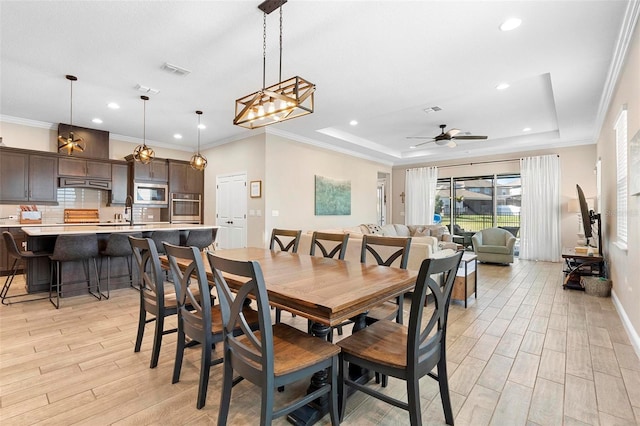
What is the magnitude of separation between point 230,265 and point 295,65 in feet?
9.15

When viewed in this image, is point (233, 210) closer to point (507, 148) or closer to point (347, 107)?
point (347, 107)

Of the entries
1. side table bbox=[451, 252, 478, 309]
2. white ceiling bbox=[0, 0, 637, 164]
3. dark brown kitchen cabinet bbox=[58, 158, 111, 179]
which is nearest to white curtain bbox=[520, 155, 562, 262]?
white ceiling bbox=[0, 0, 637, 164]

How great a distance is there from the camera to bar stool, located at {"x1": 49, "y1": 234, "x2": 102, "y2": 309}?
12.0ft

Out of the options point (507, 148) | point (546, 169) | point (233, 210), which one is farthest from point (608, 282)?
point (233, 210)

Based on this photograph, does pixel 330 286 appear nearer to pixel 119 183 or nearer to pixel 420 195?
pixel 119 183

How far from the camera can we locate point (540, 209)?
23.2ft

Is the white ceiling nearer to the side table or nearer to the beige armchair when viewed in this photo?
the side table

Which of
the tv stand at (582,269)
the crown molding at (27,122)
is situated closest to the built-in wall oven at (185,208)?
the crown molding at (27,122)

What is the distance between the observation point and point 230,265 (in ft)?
4.48

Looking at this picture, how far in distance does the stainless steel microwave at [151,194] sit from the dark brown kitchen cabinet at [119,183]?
0.23 meters

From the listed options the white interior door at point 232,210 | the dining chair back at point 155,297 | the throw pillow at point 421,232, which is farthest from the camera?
the throw pillow at point 421,232

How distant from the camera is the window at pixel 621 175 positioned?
3275 mm

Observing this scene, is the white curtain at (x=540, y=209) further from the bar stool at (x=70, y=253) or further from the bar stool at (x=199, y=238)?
the bar stool at (x=70, y=253)

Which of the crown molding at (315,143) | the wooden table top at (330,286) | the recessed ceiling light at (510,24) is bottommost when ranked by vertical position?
the wooden table top at (330,286)
